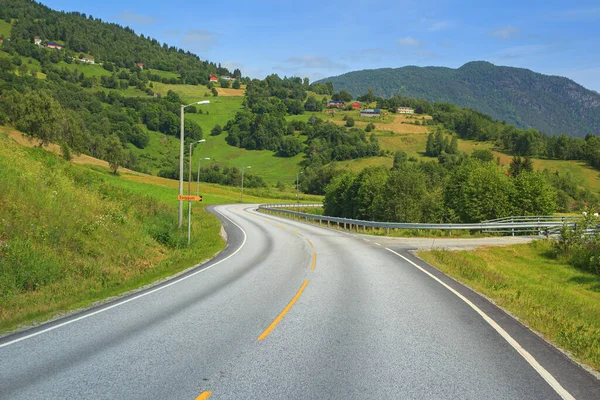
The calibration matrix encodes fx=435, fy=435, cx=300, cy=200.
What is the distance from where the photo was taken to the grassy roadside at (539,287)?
26.9 feet

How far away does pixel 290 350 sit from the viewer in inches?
271

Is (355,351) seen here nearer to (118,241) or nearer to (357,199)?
(118,241)

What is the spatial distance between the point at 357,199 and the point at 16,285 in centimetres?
6464

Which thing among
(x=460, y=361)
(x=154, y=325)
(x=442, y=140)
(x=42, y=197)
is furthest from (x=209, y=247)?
(x=442, y=140)

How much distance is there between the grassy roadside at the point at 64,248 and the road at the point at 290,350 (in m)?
2.19

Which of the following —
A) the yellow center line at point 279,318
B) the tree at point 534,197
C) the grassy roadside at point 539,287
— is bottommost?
the grassy roadside at point 539,287

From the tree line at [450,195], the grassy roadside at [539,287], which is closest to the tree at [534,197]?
the tree line at [450,195]

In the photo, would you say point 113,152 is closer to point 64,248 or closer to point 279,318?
point 64,248

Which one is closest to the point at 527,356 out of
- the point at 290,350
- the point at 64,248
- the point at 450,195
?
the point at 290,350

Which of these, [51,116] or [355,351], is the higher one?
[51,116]

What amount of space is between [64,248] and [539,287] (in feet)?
62.7

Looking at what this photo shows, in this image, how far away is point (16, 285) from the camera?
11977 mm

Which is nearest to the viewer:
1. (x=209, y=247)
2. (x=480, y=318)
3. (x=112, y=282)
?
(x=480, y=318)

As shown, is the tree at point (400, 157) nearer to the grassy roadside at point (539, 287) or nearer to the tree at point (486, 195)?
the tree at point (486, 195)
